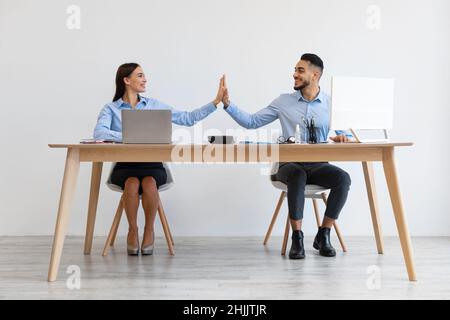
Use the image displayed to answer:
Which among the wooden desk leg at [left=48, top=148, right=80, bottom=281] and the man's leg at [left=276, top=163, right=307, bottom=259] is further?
the man's leg at [left=276, top=163, right=307, bottom=259]

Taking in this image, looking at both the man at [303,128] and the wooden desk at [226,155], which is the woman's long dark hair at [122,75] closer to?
the man at [303,128]

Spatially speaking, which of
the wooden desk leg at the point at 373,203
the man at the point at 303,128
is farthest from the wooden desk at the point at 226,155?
the wooden desk leg at the point at 373,203

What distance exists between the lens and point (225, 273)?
10.2 ft

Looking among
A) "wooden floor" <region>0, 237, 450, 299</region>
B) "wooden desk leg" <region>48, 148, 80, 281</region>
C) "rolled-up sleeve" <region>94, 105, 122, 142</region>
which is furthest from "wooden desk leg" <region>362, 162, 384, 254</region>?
"wooden desk leg" <region>48, 148, 80, 281</region>

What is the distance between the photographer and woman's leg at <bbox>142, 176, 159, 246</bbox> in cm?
362

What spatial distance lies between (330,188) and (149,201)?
3.56 ft

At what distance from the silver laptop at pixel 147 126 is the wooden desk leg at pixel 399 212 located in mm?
1088

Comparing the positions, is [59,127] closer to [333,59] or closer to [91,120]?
[91,120]

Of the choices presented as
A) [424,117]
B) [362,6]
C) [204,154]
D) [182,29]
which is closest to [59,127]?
[182,29]

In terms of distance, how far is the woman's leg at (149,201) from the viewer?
362 centimetres

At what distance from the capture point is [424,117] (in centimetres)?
451

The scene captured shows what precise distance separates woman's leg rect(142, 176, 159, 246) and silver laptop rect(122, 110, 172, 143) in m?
0.69

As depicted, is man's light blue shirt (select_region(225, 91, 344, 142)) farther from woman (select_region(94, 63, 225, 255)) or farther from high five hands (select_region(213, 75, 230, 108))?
woman (select_region(94, 63, 225, 255))

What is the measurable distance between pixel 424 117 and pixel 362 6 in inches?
37.3
